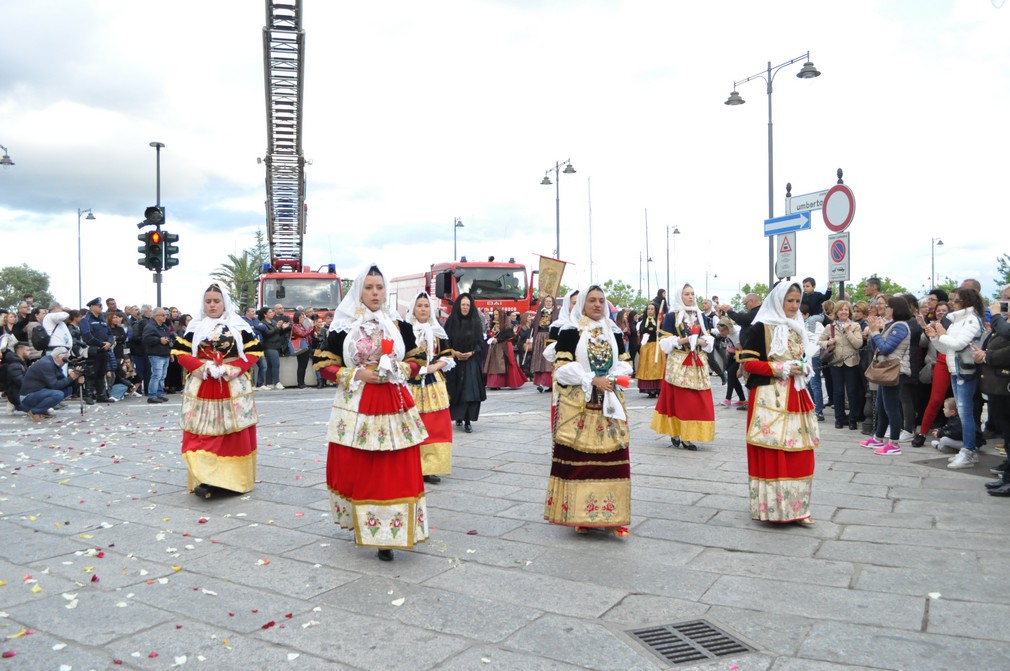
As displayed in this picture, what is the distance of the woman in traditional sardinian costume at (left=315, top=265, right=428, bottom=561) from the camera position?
5.34 metres

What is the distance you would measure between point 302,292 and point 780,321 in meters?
16.5

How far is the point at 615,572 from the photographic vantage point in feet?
16.7

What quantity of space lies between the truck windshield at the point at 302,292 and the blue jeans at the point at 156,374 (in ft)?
15.9

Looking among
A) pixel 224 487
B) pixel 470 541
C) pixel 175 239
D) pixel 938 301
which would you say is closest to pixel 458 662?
pixel 470 541

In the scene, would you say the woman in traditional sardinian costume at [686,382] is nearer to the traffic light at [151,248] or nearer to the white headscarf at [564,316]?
the white headscarf at [564,316]

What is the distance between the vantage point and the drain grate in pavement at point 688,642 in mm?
3875

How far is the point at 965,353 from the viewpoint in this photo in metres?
8.09

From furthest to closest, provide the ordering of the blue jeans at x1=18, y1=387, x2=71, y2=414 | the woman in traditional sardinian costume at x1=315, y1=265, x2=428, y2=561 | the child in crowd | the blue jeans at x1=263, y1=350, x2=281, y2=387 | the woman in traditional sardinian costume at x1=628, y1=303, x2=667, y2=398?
the blue jeans at x1=263, y1=350, x2=281, y2=387 → the blue jeans at x1=18, y1=387, x2=71, y2=414 → the woman in traditional sardinian costume at x1=628, y1=303, x2=667, y2=398 → the child in crowd → the woman in traditional sardinian costume at x1=315, y1=265, x2=428, y2=561

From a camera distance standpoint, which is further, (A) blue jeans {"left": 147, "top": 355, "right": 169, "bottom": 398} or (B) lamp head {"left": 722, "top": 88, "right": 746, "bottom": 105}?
(B) lamp head {"left": 722, "top": 88, "right": 746, "bottom": 105}

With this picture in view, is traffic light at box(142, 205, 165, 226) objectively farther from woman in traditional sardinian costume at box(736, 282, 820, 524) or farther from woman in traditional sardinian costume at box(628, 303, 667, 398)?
woman in traditional sardinian costume at box(736, 282, 820, 524)

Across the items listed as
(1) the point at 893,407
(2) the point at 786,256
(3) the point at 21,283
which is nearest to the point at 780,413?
(1) the point at 893,407

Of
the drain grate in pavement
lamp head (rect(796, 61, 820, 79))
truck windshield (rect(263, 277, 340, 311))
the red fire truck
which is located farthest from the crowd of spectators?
lamp head (rect(796, 61, 820, 79))

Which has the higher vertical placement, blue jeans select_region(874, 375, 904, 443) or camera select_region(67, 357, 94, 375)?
camera select_region(67, 357, 94, 375)

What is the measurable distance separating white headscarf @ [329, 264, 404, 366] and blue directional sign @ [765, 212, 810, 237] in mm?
8677
